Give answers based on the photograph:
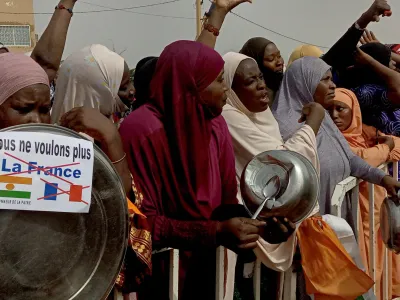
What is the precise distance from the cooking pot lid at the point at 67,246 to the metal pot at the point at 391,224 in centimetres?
210

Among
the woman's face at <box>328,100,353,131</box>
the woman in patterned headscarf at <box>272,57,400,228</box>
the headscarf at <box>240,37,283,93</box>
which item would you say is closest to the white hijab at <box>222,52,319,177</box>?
the woman in patterned headscarf at <box>272,57,400,228</box>

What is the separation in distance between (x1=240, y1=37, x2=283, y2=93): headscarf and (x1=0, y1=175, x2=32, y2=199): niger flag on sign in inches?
111

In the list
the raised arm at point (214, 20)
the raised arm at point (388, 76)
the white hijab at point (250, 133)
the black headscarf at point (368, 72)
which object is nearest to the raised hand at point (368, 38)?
the black headscarf at point (368, 72)

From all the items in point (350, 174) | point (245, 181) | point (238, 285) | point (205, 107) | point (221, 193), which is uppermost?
point (205, 107)

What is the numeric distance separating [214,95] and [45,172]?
1202 millimetres

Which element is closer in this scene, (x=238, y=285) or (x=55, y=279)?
(x=55, y=279)

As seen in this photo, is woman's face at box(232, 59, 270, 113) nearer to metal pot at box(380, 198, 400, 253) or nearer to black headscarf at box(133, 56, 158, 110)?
black headscarf at box(133, 56, 158, 110)

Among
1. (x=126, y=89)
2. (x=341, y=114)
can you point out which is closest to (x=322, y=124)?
(x=341, y=114)

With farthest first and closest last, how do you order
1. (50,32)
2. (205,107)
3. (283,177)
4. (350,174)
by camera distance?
(350,174), (50,32), (205,107), (283,177)

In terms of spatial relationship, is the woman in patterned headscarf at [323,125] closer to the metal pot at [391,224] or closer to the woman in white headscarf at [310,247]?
the metal pot at [391,224]

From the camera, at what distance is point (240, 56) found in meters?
3.11

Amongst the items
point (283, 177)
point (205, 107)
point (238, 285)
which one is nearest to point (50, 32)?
point (205, 107)

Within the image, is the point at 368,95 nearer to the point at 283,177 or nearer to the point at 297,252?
the point at 297,252

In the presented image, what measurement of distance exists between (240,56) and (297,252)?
3.37 ft
